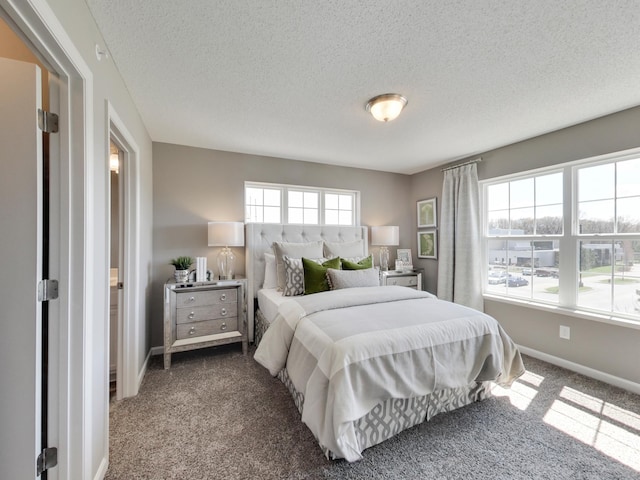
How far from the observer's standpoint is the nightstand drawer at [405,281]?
3821mm

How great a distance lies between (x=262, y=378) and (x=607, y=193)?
3.68m

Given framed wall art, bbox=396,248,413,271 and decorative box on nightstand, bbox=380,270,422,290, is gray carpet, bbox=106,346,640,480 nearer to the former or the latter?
decorative box on nightstand, bbox=380,270,422,290

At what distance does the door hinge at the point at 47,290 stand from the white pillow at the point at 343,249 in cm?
255

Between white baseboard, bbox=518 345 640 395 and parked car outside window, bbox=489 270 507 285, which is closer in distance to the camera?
white baseboard, bbox=518 345 640 395

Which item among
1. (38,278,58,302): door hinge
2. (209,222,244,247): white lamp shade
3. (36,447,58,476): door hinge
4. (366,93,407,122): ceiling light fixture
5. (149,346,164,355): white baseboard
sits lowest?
(149,346,164,355): white baseboard

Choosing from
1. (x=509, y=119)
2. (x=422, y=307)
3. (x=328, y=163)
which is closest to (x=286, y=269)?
(x=422, y=307)

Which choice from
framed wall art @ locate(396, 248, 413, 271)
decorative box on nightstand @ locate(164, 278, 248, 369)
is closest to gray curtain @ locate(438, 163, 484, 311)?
framed wall art @ locate(396, 248, 413, 271)

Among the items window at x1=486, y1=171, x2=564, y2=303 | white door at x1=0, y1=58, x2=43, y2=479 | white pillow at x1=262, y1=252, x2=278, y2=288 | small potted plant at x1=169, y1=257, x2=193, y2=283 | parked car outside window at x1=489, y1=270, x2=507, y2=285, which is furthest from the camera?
parked car outside window at x1=489, y1=270, x2=507, y2=285

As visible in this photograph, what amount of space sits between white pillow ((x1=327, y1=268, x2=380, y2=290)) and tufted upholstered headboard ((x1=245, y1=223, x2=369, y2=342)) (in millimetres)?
971

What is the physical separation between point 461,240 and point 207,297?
3237 millimetres

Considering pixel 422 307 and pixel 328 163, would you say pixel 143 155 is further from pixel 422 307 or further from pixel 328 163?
pixel 422 307

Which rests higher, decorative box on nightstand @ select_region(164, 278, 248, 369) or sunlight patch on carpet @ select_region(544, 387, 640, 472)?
decorative box on nightstand @ select_region(164, 278, 248, 369)

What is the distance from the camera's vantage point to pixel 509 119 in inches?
98.8

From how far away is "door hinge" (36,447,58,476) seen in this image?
1.12 m
